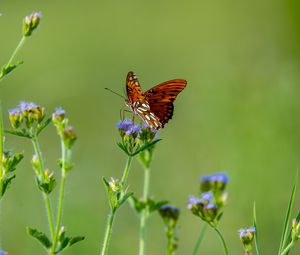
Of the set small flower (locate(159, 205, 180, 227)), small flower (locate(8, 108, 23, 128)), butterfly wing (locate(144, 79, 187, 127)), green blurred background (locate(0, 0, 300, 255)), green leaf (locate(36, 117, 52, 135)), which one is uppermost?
green blurred background (locate(0, 0, 300, 255))

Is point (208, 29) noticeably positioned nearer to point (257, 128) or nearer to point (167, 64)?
point (167, 64)

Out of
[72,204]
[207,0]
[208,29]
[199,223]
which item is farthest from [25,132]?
[207,0]

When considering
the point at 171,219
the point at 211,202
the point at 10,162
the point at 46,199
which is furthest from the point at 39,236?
the point at 171,219

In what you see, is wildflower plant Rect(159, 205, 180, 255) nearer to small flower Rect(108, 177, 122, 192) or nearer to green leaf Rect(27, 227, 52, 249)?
small flower Rect(108, 177, 122, 192)

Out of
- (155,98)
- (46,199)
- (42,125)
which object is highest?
(155,98)

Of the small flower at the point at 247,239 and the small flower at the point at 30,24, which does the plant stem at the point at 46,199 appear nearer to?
the small flower at the point at 30,24

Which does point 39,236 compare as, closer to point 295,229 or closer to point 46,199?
point 46,199

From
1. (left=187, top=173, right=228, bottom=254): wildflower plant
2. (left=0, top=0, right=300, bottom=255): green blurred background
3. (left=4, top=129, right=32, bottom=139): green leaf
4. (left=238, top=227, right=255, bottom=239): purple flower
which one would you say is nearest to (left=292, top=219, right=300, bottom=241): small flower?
(left=238, top=227, right=255, bottom=239): purple flower
